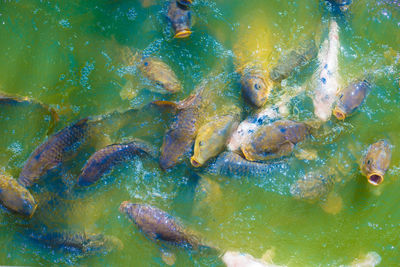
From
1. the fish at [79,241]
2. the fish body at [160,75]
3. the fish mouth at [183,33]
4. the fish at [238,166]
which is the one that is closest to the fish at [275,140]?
the fish at [238,166]

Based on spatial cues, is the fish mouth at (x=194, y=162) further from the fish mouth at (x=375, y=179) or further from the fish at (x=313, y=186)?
the fish mouth at (x=375, y=179)

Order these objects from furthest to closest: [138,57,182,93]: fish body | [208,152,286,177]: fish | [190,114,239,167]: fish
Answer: [138,57,182,93]: fish body, [208,152,286,177]: fish, [190,114,239,167]: fish

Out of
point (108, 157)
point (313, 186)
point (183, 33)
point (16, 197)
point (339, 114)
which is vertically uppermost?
point (183, 33)

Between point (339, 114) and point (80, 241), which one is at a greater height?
point (339, 114)

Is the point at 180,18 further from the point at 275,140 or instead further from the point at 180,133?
the point at 275,140

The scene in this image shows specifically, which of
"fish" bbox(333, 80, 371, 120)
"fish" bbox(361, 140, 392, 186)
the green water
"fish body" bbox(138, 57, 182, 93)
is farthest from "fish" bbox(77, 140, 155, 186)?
"fish" bbox(361, 140, 392, 186)

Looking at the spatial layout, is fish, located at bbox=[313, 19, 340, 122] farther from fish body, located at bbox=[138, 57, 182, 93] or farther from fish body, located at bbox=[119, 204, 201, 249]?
fish body, located at bbox=[119, 204, 201, 249]

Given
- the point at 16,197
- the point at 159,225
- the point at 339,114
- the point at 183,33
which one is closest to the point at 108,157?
the point at 159,225
